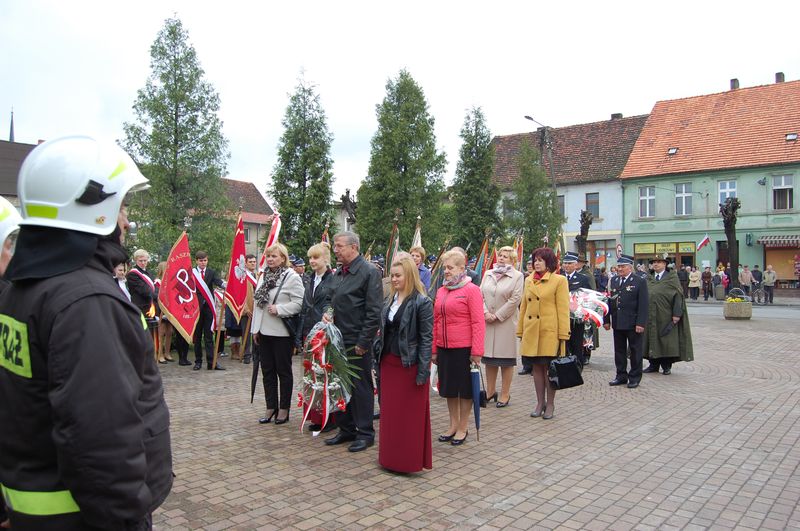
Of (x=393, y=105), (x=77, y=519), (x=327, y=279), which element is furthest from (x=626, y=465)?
(x=393, y=105)

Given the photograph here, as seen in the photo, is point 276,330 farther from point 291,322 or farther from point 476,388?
point 476,388

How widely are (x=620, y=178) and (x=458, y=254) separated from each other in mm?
36813

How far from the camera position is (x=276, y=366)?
6.99 metres

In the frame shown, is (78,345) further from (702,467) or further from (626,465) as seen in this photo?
(702,467)

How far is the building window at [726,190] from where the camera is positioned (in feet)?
119

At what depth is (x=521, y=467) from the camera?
18.0ft

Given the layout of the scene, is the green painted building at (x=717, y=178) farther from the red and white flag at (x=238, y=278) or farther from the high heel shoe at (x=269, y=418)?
the high heel shoe at (x=269, y=418)

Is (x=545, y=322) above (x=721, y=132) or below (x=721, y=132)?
below

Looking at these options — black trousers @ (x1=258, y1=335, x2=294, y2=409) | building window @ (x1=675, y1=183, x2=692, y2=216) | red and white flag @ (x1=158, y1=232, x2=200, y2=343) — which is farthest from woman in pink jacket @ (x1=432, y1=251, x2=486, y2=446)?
building window @ (x1=675, y1=183, x2=692, y2=216)

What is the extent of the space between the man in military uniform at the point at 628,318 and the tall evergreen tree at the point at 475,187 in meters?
20.0

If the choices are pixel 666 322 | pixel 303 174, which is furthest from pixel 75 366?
pixel 303 174

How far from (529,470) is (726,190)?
120 feet

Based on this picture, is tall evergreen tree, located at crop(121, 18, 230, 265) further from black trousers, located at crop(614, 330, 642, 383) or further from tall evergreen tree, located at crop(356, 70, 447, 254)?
black trousers, located at crop(614, 330, 642, 383)

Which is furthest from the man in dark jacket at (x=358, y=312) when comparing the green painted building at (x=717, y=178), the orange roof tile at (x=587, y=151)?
the orange roof tile at (x=587, y=151)
